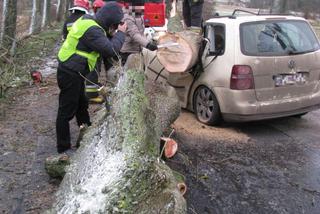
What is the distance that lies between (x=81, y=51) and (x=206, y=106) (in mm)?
2380

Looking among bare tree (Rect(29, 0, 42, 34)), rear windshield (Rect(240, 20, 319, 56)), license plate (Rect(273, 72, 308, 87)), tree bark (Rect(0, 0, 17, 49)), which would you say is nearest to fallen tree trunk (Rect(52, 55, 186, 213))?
rear windshield (Rect(240, 20, 319, 56))

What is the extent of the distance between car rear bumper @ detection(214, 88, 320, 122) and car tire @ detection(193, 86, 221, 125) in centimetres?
14

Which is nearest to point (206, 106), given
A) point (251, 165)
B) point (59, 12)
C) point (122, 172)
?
point (251, 165)

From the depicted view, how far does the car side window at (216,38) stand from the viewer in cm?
680

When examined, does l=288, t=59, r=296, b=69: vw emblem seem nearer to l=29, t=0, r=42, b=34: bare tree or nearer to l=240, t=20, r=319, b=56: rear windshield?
l=240, t=20, r=319, b=56: rear windshield

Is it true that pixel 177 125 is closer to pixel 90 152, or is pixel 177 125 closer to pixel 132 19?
pixel 132 19

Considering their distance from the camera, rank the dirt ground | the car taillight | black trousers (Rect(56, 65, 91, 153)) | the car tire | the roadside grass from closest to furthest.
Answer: the dirt ground, black trousers (Rect(56, 65, 91, 153)), the car taillight, the car tire, the roadside grass

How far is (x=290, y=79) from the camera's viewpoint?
665 cm

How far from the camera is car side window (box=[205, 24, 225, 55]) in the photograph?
6797 mm

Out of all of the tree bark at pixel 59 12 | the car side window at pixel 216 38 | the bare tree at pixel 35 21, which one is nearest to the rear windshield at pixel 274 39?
the car side window at pixel 216 38

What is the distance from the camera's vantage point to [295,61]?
21.8 feet

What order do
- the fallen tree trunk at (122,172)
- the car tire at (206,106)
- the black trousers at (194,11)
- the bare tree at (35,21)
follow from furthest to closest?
1. the bare tree at (35,21)
2. the black trousers at (194,11)
3. the car tire at (206,106)
4. the fallen tree trunk at (122,172)

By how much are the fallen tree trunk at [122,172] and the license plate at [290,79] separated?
8.62 ft

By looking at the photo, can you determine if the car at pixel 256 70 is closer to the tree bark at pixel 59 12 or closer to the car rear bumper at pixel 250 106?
the car rear bumper at pixel 250 106
